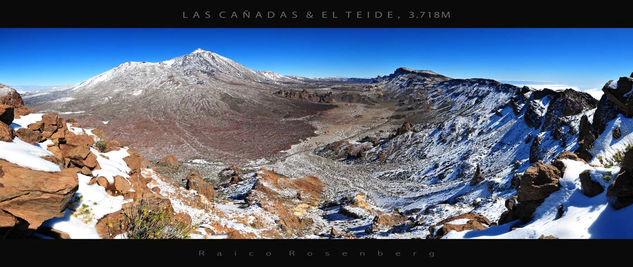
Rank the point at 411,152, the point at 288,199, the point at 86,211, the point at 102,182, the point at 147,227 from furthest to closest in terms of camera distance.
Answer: the point at 411,152 < the point at 288,199 < the point at 102,182 < the point at 86,211 < the point at 147,227

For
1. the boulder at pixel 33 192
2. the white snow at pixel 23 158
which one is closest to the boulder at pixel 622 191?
the boulder at pixel 33 192

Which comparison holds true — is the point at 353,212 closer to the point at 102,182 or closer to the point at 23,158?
the point at 102,182

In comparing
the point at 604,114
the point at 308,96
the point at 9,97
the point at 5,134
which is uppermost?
the point at 308,96

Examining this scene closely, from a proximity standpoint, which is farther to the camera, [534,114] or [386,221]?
[534,114]

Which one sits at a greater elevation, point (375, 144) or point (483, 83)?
point (483, 83)

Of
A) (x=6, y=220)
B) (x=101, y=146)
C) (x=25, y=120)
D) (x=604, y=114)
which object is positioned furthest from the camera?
(x=101, y=146)

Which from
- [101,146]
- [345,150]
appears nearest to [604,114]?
[101,146]
